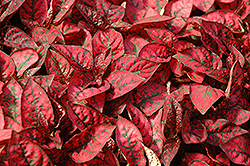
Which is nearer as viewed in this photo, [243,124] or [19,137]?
[19,137]

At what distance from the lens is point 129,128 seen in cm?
89

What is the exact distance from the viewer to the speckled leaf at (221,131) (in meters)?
0.97

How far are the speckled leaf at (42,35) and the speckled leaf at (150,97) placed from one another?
39 cm

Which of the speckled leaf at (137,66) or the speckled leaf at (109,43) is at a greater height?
the speckled leaf at (109,43)

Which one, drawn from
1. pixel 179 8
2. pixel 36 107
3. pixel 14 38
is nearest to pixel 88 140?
pixel 36 107

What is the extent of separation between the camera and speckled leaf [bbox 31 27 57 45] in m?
1.03

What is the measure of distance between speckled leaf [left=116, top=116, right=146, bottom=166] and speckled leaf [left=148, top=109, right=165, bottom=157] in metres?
0.07

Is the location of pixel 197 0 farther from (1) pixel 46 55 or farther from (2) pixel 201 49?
(1) pixel 46 55

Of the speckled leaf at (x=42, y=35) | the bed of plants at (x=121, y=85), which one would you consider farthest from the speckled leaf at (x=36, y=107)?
the speckled leaf at (x=42, y=35)

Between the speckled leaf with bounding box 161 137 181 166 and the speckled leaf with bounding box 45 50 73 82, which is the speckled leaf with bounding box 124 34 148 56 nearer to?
the speckled leaf with bounding box 45 50 73 82

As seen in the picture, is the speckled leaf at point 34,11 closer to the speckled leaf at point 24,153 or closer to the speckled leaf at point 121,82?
the speckled leaf at point 121,82

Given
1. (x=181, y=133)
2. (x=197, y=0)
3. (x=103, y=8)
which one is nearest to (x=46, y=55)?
(x=103, y=8)

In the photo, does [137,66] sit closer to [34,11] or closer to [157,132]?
[157,132]

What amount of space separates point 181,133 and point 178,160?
14 cm
